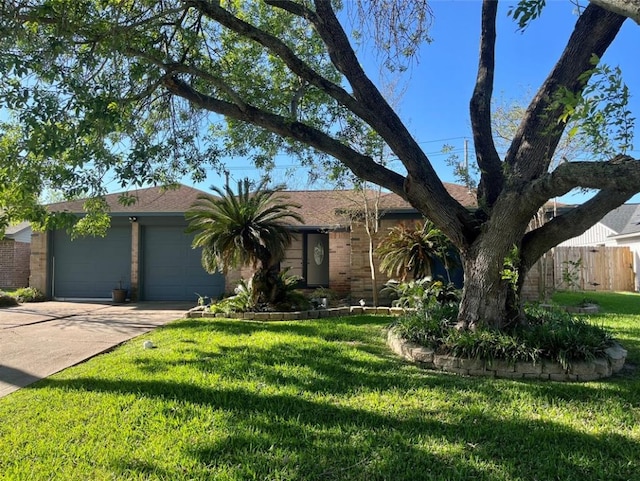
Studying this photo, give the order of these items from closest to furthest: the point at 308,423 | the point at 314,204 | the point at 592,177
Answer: the point at 308,423, the point at 592,177, the point at 314,204

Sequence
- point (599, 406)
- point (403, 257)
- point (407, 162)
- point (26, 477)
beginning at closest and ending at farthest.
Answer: point (26, 477)
point (599, 406)
point (407, 162)
point (403, 257)

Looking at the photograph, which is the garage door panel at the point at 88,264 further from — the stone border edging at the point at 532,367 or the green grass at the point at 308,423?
the stone border edging at the point at 532,367

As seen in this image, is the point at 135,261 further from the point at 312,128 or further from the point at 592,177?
the point at 592,177

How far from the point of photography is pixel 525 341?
5234 mm

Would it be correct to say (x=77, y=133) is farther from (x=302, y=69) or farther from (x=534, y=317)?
(x=534, y=317)

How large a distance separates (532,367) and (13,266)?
2047 cm

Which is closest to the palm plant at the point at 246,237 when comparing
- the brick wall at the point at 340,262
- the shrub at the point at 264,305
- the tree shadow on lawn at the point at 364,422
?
the shrub at the point at 264,305

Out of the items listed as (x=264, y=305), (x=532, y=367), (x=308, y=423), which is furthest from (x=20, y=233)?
(x=532, y=367)

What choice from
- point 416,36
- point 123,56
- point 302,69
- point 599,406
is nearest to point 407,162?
point 302,69

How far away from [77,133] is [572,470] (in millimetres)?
4792

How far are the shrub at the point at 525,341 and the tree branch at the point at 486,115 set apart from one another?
1782 mm

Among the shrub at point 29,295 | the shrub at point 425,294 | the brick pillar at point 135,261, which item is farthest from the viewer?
the brick pillar at point 135,261

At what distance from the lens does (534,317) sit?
639 cm

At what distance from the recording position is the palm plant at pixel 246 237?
32.1 feet
